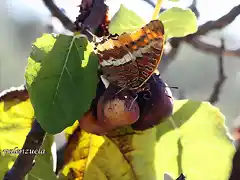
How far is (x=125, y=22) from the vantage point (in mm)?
445

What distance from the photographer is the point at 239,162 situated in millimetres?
470

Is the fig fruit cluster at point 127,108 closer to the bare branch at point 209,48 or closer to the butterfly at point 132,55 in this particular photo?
the butterfly at point 132,55

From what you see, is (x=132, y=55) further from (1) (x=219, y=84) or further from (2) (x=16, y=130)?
(1) (x=219, y=84)

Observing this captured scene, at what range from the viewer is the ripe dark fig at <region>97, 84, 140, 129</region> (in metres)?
0.40

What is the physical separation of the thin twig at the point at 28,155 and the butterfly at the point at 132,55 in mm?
71

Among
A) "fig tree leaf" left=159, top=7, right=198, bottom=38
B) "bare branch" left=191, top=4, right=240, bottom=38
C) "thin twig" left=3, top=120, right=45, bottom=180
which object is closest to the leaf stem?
"fig tree leaf" left=159, top=7, right=198, bottom=38

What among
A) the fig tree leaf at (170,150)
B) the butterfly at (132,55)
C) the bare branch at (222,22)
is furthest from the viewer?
the bare branch at (222,22)

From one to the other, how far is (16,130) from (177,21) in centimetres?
18

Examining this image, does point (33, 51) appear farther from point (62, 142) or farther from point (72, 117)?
point (62, 142)

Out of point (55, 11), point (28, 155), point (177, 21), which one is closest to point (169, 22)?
point (177, 21)

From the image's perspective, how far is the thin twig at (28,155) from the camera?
427mm

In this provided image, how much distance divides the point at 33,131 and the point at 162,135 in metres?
0.11

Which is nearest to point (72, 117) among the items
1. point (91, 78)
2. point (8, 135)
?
point (91, 78)

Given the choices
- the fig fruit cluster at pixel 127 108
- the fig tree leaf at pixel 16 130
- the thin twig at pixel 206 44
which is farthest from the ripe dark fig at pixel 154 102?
the thin twig at pixel 206 44
